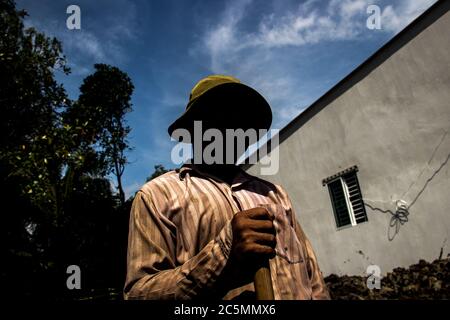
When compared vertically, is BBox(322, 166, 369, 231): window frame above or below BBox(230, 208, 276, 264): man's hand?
above

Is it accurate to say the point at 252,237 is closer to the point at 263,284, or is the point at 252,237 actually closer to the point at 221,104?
the point at 263,284

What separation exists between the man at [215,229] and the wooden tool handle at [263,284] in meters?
0.03

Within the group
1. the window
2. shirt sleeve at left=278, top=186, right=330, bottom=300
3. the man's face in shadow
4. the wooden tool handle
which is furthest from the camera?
the window

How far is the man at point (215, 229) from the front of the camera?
1103 millimetres

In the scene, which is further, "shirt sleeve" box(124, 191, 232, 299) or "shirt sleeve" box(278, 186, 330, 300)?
"shirt sleeve" box(278, 186, 330, 300)

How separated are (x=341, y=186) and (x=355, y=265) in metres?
2.03

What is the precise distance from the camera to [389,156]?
709 cm

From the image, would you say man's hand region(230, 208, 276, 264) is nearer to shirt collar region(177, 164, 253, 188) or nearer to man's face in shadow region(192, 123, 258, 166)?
shirt collar region(177, 164, 253, 188)

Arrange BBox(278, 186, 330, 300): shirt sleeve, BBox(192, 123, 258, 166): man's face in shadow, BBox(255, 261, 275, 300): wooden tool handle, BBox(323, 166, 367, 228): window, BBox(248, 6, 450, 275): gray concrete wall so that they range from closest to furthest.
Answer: BBox(255, 261, 275, 300): wooden tool handle, BBox(278, 186, 330, 300): shirt sleeve, BBox(192, 123, 258, 166): man's face in shadow, BBox(248, 6, 450, 275): gray concrete wall, BBox(323, 166, 367, 228): window

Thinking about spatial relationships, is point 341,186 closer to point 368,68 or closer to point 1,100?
point 368,68

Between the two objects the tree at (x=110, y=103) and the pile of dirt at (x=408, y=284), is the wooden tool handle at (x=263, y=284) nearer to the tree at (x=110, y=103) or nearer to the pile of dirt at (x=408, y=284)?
the pile of dirt at (x=408, y=284)

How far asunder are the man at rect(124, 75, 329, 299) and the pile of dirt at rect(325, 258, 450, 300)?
4824 mm

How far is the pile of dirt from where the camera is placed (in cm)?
571

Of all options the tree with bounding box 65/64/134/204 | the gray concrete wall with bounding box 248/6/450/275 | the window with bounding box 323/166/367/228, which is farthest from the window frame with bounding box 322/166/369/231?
the tree with bounding box 65/64/134/204
